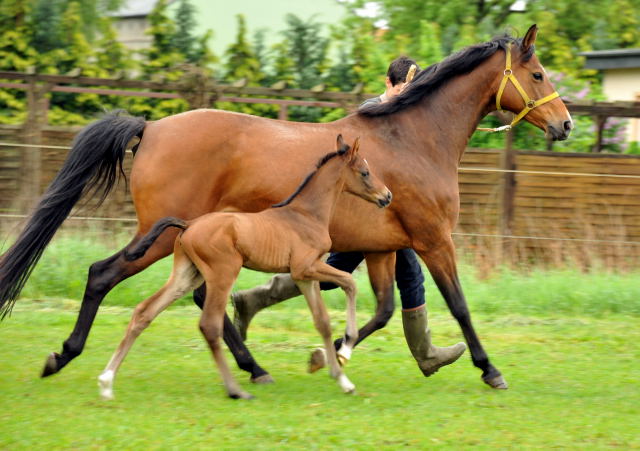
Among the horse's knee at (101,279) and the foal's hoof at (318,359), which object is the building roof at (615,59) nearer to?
the foal's hoof at (318,359)

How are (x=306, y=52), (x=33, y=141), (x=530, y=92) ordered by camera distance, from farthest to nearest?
(x=306, y=52), (x=33, y=141), (x=530, y=92)

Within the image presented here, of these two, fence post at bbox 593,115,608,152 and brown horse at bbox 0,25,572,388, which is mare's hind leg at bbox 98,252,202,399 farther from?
fence post at bbox 593,115,608,152

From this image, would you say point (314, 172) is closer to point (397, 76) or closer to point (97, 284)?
point (97, 284)

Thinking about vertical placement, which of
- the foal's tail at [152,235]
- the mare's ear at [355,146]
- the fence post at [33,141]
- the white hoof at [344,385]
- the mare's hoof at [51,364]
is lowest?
the fence post at [33,141]

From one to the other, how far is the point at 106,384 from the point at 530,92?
10.6ft

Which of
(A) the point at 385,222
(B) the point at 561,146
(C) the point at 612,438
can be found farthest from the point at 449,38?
(C) the point at 612,438

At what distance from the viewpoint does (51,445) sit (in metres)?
4.28

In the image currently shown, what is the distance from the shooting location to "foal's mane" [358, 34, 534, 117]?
608cm

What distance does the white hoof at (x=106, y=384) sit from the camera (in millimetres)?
5062

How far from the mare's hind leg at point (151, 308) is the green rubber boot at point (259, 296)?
117 cm

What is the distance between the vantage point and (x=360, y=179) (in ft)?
17.9

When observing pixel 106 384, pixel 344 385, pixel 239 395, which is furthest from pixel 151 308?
pixel 344 385

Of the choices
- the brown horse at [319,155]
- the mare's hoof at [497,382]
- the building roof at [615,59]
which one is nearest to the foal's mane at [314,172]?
the brown horse at [319,155]

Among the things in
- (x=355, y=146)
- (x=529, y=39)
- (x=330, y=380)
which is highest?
(x=529, y=39)
